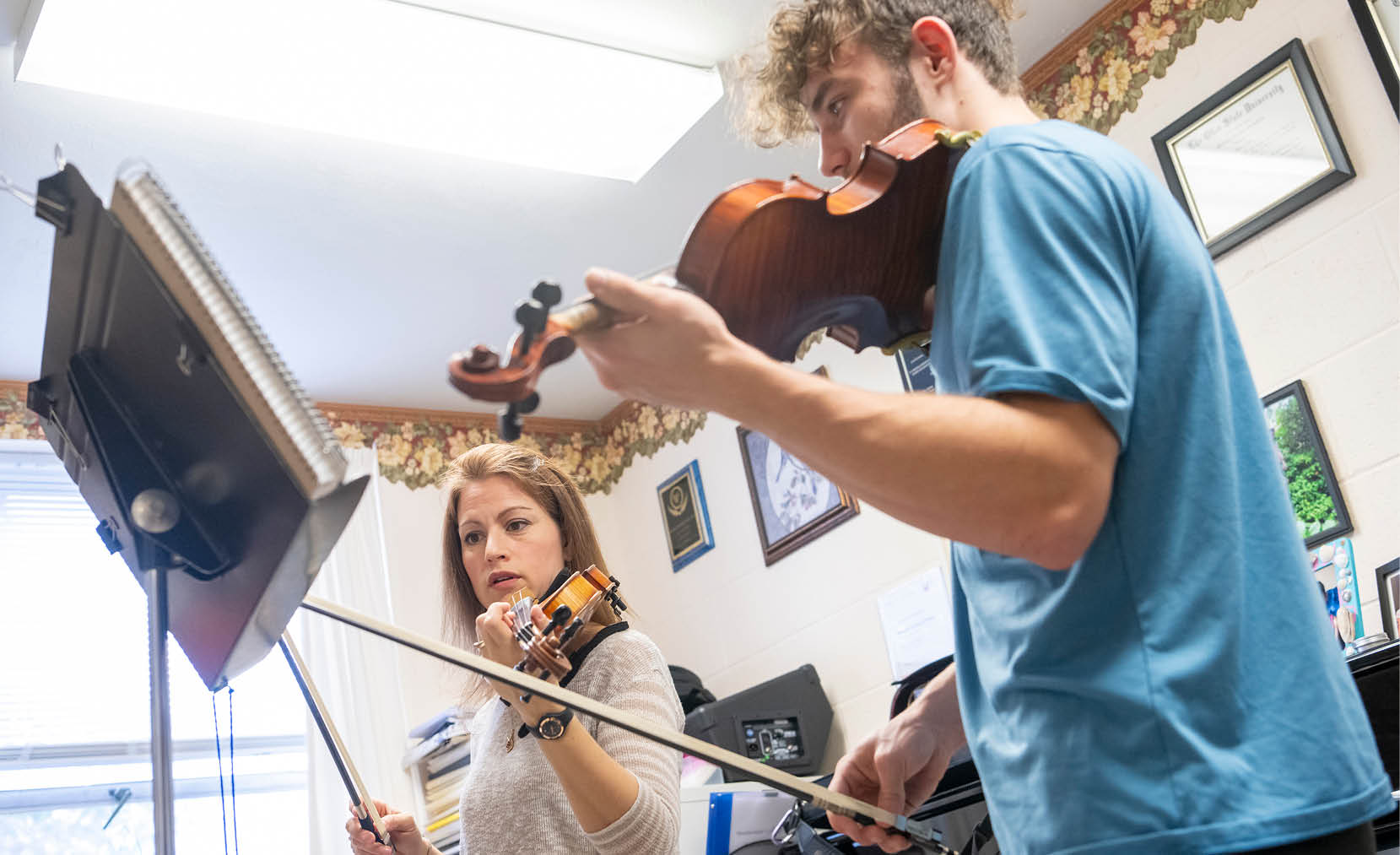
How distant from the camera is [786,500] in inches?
144

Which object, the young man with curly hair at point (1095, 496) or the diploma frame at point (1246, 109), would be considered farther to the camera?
the diploma frame at point (1246, 109)

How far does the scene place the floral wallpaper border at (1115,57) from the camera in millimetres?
2676

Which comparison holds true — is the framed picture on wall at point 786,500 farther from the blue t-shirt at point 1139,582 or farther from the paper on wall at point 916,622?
the blue t-shirt at point 1139,582

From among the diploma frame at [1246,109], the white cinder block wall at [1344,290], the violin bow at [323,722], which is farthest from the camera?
the diploma frame at [1246,109]

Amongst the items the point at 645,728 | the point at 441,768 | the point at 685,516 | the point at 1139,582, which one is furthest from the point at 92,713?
the point at 1139,582

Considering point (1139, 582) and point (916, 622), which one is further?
point (916, 622)

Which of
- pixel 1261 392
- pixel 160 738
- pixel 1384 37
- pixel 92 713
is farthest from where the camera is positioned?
pixel 92 713

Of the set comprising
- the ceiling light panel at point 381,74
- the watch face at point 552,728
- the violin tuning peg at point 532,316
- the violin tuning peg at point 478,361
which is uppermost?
→ the ceiling light panel at point 381,74

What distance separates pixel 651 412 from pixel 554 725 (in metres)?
2.88

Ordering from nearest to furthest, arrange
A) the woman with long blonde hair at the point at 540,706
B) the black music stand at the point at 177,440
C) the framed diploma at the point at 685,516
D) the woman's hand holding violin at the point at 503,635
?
the black music stand at the point at 177,440 → the woman with long blonde hair at the point at 540,706 → the woman's hand holding violin at the point at 503,635 → the framed diploma at the point at 685,516

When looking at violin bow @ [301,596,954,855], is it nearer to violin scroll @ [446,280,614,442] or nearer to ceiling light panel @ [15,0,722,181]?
violin scroll @ [446,280,614,442]

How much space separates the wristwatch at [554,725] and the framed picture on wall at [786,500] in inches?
82.7

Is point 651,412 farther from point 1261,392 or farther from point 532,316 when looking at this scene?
point 532,316

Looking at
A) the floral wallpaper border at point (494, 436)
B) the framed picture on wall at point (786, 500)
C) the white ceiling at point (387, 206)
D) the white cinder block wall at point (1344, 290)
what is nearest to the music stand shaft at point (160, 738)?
the white ceiling at point (387, 206)
